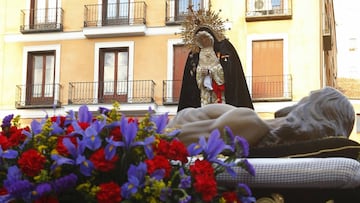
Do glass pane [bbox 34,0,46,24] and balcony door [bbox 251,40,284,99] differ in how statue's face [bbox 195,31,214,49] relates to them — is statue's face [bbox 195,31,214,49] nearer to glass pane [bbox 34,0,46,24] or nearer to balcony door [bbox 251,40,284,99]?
balcony door [bbox 251,40,284,99]

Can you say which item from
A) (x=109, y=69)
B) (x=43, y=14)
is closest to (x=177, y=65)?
(x=109, y=69)

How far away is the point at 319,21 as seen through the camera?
18.5 m

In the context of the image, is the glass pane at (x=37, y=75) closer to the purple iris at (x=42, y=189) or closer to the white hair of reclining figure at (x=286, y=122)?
the white hair of reclining figure at (x=286, y=122)

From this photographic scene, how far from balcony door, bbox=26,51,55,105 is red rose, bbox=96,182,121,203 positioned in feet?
57.4

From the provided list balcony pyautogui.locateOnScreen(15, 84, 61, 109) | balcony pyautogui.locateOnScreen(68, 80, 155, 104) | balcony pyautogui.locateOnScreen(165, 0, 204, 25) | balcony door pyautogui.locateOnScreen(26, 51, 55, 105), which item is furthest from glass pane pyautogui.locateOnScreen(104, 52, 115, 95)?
balcony pyautogui.locateOnScreen(165, 0, 204, 25)

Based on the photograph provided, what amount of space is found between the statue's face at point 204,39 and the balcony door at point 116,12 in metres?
12.7

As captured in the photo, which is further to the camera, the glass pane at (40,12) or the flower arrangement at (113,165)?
the glass pane at (40,12)

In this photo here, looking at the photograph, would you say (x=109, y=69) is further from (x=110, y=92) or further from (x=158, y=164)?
(x=158, y=164)

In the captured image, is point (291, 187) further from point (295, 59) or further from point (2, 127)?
point (295, 59)

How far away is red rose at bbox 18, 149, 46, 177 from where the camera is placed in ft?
6.97

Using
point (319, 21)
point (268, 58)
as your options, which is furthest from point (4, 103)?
point (319, 21)

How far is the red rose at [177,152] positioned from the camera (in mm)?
2185

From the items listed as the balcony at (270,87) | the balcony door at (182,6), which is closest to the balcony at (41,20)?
the balcony door at (182,6)

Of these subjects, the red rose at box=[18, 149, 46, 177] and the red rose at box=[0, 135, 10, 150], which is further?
the red rose at box=[0, 135, 10, 150]
